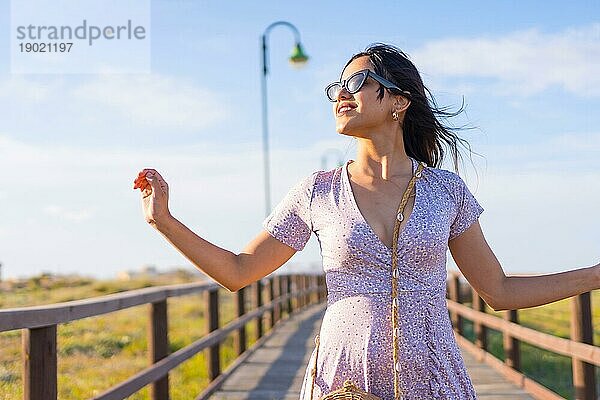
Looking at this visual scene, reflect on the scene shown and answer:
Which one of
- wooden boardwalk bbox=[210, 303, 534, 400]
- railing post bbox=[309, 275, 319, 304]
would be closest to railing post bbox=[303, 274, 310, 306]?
railing post bbox=[309, 275, 319, 304]

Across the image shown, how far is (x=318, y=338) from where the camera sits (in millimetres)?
2551

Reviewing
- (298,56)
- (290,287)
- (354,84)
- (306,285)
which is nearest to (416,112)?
(354,84)

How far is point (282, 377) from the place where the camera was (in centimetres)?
889

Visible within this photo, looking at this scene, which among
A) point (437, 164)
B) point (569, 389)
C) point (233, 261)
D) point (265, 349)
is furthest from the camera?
point (265, 349)

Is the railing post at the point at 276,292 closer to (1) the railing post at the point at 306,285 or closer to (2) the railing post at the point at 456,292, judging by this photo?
(2) the railing post at the point at 456,292

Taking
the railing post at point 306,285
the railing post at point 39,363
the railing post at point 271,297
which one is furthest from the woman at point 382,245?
the railing post at point 306,285

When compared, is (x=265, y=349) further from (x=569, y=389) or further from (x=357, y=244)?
(x=357, y=244)

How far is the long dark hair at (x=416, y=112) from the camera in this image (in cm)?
269

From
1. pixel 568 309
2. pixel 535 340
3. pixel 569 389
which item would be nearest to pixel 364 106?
pixel 568 309

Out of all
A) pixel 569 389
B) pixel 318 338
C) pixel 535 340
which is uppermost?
pixel 318 338

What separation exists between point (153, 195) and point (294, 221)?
16.0 inches

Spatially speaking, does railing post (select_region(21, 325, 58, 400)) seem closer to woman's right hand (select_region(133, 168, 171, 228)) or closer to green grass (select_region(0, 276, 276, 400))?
green grass (select_region(0, 276, 276, 400))

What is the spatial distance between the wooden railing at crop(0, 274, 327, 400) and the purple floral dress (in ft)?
4.04

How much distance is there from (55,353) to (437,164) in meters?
1.63
